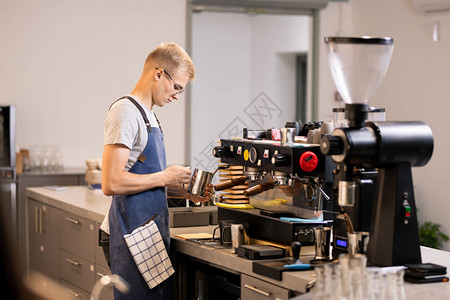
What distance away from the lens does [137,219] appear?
2840mm

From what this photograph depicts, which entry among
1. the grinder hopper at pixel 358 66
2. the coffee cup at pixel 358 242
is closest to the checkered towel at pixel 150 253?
the coffee cup at pixel 358 242

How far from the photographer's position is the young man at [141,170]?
2748 mm

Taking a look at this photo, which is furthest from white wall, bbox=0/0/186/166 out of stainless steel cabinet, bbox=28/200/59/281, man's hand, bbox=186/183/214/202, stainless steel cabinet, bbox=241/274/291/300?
stainless steel cabinet, bbox=241/274/291/300

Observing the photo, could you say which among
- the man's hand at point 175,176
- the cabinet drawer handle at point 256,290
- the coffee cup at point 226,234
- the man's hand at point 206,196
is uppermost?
the man's hand at point 175,176

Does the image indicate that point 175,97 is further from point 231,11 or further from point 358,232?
point 231,11

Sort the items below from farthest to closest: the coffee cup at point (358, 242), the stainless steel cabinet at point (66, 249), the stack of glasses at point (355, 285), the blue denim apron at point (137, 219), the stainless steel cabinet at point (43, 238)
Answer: the stainless steel cabinet at point (43, 238)
the stainless steel cabinet at point (66, 249)
the blue denim apron at point (137, 219)
the coffee cup at point (358, 242)
the stack of glasses at point (355, 285)

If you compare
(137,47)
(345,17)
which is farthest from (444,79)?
(137,47)

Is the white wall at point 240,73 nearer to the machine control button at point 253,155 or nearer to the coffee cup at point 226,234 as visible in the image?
the coffee cup at point 226,234

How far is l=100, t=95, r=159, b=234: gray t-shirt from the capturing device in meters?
2.72

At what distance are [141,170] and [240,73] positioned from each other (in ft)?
13.5

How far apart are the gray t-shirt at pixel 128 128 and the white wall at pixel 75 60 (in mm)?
3408

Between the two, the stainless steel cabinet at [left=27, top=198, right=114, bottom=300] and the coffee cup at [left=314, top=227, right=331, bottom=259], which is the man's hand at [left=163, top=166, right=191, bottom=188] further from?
the stainless steel cabinet at [left=27, top=198, right=114, bottom=300]

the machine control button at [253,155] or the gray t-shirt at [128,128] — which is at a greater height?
the gray t-shirt at [128,128]

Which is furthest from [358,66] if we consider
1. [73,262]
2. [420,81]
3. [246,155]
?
[420,81]
